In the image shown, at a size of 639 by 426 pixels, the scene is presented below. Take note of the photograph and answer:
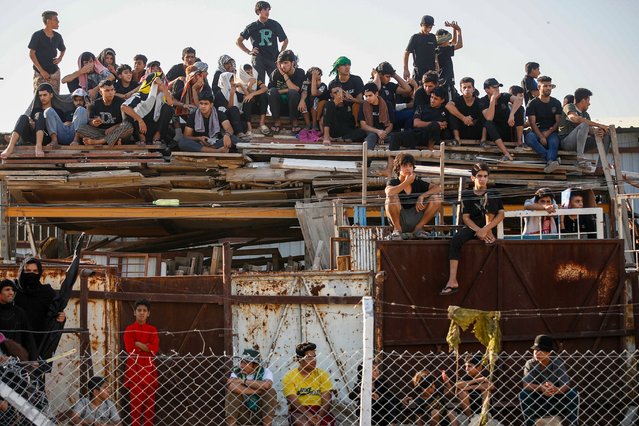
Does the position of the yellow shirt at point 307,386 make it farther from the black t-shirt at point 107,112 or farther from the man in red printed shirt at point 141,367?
the black t-shirt at point 107,112

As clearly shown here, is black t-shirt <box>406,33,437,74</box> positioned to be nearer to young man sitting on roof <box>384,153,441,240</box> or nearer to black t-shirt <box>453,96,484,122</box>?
black t-shirt <box>453,96,484,122</box>

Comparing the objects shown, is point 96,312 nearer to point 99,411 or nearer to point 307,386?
point 99,411

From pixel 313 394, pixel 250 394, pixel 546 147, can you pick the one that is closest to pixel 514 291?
pixel 313 394

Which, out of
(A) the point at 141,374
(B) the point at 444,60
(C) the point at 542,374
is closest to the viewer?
(C) the point at 542,374

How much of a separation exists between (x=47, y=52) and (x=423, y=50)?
6749mm

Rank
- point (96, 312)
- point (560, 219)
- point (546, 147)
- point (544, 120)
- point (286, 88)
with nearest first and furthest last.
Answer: point (96, 312) < point (560, 219) < point (546, 147) < point (544, 120) < point (286, 88)

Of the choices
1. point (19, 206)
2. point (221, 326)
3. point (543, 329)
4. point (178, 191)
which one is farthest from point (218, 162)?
point (543, 329)

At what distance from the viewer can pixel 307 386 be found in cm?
1224

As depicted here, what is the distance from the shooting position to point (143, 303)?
13102 millimetres

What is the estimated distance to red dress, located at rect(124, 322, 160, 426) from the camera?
1219cm

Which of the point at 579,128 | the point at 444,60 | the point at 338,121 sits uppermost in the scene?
the point at 444,60

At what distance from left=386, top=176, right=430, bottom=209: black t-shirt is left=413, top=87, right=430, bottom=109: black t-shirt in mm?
3912

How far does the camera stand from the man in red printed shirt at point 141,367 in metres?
12.2

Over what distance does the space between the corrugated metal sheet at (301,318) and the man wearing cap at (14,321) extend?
3.13m
